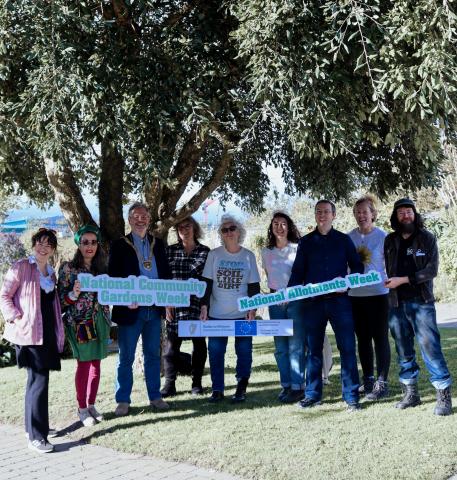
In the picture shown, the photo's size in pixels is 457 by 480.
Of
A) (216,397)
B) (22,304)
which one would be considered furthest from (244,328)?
(22,304)

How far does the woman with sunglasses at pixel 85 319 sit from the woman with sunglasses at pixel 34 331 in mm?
326

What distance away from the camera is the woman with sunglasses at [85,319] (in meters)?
5.63

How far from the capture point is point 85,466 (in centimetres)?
470

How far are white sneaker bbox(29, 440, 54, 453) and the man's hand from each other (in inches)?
135

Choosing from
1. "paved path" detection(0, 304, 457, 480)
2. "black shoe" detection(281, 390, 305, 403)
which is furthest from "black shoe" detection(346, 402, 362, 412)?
"paved path" detection(0, 304, 457, 480)

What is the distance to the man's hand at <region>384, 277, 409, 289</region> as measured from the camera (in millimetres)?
5621

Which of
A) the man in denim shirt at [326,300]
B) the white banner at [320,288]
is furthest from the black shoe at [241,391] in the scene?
the white banner at [320,288]

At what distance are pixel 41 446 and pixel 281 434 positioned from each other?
6.90 feet

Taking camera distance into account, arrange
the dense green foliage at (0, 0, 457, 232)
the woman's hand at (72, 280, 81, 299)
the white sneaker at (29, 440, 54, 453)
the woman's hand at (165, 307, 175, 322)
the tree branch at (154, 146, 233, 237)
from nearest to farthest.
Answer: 1. the dense green foliage at (0, 0, 457, 232)
2. the white sneaker at (29, 440, 54, 453)
3. the woman's hand at (72, 280, 81, 299)
4. the woman's hand at (165, 307, 175, 322)
5. the tree branch at (154, 146, 233, 237)

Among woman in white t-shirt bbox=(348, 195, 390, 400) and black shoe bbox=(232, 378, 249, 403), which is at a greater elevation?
woman in white t-shirt bbox=(348, 195, 390, 400)

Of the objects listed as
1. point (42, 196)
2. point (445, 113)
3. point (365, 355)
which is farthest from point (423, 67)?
point (42, 196)

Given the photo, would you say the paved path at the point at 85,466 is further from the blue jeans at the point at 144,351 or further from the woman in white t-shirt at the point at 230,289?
the woman in white t-shirt at the point at 230,289

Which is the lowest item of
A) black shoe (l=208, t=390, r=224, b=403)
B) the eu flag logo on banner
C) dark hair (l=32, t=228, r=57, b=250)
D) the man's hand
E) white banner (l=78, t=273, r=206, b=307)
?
black shoe (l=208, t=390, r=224, b=403)

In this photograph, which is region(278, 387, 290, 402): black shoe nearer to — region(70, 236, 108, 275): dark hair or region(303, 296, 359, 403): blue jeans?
region(303, 296, 359, 403): blue jeans
